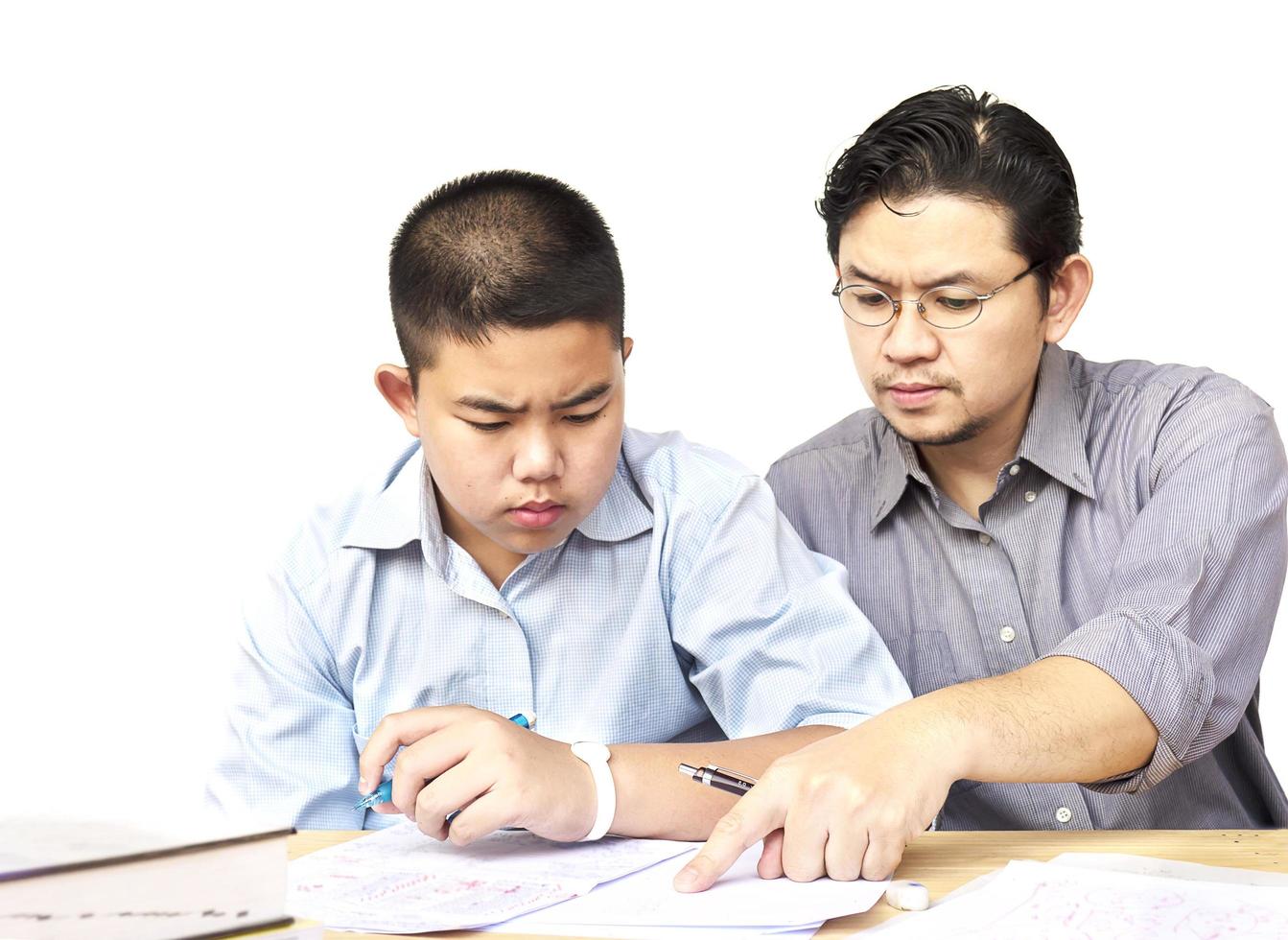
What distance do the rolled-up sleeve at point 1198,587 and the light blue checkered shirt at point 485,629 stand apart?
0.35 metres

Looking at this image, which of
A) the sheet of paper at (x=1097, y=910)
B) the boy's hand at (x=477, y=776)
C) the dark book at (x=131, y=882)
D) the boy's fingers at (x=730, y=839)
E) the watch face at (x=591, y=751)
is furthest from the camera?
the watch face at (x=591, y=751)

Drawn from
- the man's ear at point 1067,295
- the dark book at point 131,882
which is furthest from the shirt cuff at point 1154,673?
the dark book at point 131,882

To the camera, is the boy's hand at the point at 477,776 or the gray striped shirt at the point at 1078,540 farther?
the gray striped shirt at the point at 1078,540

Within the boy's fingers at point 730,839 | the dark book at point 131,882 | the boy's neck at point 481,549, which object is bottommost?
the boy's fingers at point 730,839

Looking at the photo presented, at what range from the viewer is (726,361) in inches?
114

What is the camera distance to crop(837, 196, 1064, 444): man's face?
1.72m

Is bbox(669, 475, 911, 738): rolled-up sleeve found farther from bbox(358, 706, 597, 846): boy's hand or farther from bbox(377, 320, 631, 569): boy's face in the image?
bbox(358, 706, 597, 846): boy's hand

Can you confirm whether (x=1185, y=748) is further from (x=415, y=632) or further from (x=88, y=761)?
(x=88, y=761)

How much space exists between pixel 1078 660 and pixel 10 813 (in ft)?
3.18

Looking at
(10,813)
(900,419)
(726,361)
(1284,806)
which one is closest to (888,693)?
(900,419)

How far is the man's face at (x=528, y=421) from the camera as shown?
146 centimetres

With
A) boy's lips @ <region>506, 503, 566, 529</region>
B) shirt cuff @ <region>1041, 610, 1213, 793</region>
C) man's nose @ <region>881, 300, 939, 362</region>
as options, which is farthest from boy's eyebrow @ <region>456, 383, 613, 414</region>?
shirt cuff @ <region>1041, 610, 1213, 793</region>

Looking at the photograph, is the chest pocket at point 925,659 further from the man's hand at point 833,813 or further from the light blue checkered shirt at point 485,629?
the man's hand at point 833,813

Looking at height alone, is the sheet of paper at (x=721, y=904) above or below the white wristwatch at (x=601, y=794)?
below
